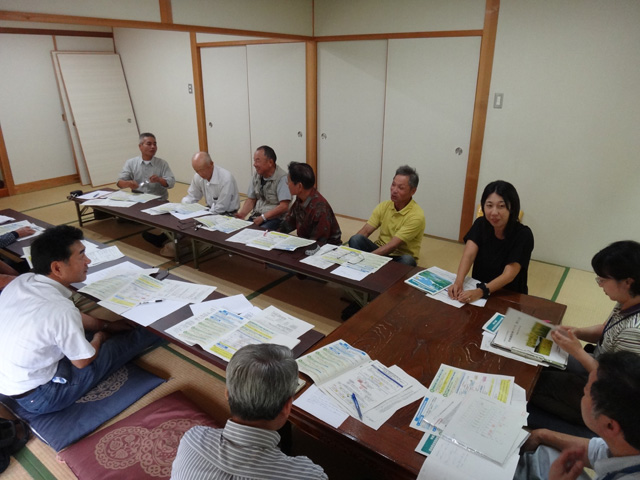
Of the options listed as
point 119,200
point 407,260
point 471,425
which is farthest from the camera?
point 119,200

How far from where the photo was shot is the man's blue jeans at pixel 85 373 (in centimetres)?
195

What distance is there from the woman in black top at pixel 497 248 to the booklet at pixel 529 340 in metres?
0.26

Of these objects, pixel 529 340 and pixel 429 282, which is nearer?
pixel 529 340

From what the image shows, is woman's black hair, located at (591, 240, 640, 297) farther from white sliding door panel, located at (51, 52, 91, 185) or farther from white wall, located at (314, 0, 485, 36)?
white sliding door panel, located at (51, 52, 91, 185)

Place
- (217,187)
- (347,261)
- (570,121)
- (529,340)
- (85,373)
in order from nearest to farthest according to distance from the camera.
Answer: (529,340)
(85,373)
(347,261)
(570,121)
(217,187)

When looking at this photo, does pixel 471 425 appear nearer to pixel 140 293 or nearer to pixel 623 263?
pixel 623 263

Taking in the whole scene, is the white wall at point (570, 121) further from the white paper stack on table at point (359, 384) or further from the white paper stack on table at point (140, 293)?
→ the white paper stack on table at point (140, 293)

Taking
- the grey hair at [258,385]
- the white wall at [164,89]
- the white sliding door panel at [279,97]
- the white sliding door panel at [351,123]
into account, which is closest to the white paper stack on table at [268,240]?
the grey hair at [258,385]

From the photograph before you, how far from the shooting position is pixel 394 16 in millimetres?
4129

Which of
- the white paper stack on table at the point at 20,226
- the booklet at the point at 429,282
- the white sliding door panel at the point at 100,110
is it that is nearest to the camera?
the booklet at the point at 429,282

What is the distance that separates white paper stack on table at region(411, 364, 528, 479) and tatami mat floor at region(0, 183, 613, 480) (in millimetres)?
468

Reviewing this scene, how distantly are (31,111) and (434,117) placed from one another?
5.53 m

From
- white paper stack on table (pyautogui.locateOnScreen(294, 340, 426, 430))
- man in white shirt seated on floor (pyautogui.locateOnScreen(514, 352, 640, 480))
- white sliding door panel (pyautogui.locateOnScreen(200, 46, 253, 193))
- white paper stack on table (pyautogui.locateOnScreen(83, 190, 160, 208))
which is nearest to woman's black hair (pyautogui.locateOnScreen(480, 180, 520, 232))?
white paper stack on table (pyautogui.locateOnScreen(294, 340, 426, 430))

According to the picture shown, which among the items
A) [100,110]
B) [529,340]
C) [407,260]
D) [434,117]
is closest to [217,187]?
[407,260]
